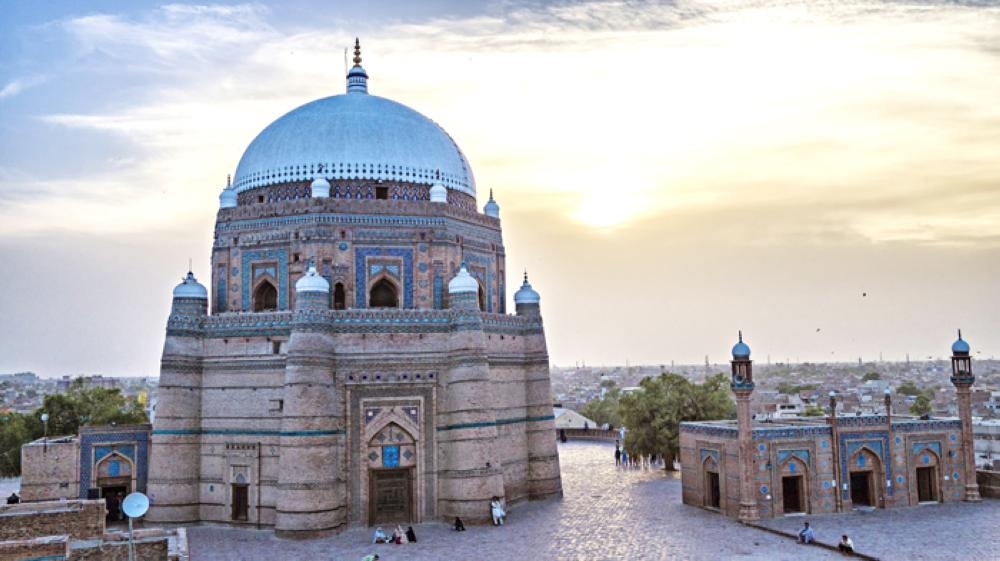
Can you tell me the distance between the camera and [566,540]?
20266mm

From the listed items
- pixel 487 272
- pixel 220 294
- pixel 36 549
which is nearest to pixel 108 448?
pixel 220 294

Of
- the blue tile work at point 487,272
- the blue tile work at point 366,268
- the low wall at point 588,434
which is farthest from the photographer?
the low wall at point 588,434

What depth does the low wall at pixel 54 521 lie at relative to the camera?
16.4 metres

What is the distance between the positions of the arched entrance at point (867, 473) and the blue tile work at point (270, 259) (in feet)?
52.2

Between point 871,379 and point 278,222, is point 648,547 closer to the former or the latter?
point 278,222

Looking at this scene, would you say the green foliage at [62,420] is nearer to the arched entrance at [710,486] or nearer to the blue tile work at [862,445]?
the arched entrance at [710,486]

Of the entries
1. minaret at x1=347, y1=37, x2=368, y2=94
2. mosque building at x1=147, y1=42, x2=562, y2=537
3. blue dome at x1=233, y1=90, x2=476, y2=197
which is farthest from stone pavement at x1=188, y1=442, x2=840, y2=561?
minaret at x1=347, y1=37, x2=368, y2=94

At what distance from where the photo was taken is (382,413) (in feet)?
73.5

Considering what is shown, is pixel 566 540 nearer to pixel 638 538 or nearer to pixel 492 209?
pixel 638 538

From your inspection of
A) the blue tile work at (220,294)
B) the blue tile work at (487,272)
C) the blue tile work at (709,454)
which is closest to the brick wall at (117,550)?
the blue tile work at (220,294)

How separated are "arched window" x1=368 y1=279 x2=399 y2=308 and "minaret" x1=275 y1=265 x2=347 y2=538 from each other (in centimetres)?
296

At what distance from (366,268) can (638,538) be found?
33.8ft

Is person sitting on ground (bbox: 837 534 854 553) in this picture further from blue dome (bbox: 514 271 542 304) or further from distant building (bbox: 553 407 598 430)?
distant building (bbox: 553 407 598 430)

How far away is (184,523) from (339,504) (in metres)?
4.52
